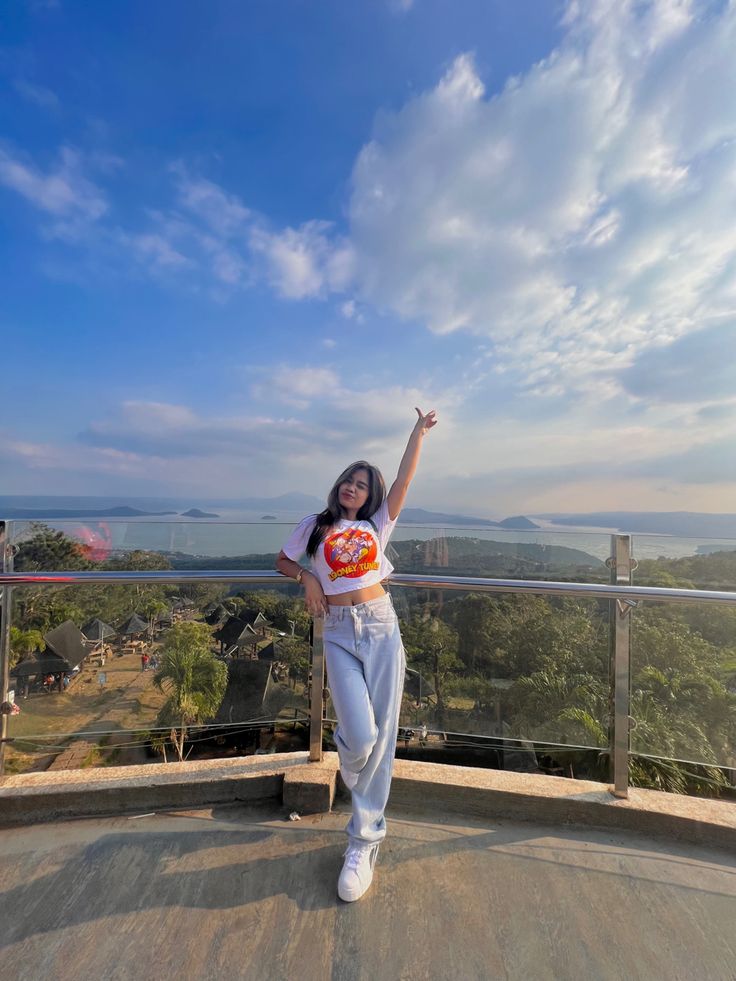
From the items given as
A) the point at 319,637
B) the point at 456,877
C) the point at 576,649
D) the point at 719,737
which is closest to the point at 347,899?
the point at 456,877

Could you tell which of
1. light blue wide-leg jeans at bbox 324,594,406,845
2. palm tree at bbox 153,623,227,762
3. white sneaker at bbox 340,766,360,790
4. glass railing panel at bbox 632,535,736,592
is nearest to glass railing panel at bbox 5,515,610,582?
glass railing panel at bbox 632,535,736,592

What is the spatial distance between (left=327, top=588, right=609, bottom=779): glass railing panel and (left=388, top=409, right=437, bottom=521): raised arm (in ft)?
1.66

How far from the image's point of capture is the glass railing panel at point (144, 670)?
7.15 feet

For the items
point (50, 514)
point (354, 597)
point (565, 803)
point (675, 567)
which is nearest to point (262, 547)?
point (354, 597)

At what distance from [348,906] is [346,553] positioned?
120 centimetres

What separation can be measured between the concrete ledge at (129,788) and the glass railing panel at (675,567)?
6.42 feet

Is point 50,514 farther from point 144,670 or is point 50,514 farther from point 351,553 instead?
point 351,553

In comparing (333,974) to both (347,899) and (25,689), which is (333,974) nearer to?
(347,899)

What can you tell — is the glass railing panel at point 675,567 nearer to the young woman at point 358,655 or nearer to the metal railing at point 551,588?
the metal railing at point 551,588

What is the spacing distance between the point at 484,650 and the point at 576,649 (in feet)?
1.49

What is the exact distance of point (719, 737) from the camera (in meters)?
2.14

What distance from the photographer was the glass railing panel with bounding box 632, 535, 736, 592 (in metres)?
2.09

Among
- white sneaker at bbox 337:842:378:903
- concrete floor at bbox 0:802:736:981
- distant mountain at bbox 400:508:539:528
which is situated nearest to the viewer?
concrete floor at bbox 0:802:736:981

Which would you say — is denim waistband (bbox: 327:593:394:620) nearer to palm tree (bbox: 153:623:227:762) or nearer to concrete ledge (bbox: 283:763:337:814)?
concrete ledge (bbox: 283:763:337:814)
